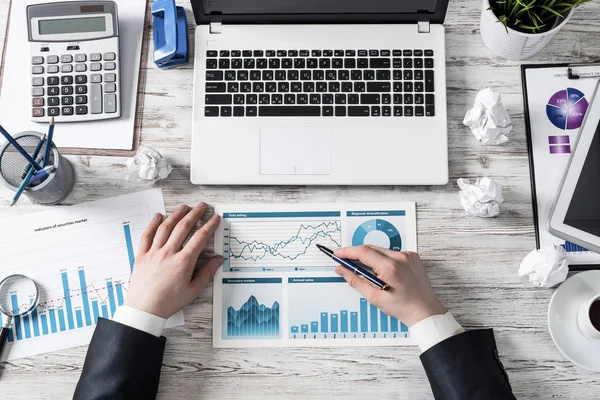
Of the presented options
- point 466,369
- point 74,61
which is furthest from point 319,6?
point 466,369

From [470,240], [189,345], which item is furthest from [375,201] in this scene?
[189,345]

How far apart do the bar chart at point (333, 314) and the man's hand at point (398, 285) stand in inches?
1.2

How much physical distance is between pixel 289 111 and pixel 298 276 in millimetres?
298

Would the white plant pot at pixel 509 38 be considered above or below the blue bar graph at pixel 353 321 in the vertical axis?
above

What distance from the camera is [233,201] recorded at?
103 centimetres

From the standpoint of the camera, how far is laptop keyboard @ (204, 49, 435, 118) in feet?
3.33

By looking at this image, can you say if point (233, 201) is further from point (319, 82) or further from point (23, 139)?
point (23, 139)

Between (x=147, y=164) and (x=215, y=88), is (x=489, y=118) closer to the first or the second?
(x=215, y=88)

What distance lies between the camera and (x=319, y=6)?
1.00 m

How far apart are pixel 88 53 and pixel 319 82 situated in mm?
431

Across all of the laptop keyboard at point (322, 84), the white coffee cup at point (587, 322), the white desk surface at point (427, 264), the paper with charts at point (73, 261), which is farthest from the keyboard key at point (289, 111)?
the white coffee cup at point (587, 322)

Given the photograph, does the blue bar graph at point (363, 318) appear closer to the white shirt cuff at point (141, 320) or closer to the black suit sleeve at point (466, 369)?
the black suit sleeve at point (466, 369)

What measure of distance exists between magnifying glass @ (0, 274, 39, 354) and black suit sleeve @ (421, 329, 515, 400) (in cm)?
69

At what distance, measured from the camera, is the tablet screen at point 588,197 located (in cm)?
90
